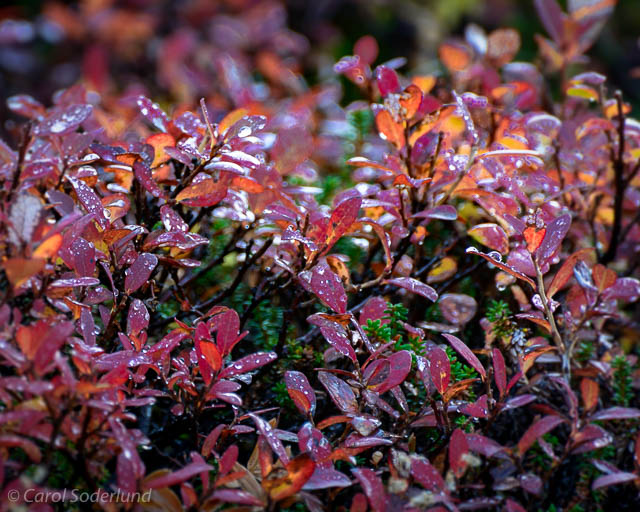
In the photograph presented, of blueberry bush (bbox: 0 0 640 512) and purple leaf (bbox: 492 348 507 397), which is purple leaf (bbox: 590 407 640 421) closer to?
blueberry bush (bbox: 0 0 640 512)

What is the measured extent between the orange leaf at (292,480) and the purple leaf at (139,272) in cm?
36

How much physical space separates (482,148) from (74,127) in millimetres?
740

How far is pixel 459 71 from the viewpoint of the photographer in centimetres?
177

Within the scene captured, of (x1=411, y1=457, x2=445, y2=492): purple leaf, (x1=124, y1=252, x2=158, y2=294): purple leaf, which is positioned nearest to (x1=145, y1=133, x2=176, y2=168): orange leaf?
(x1=124, y1=252, x2=158, y2=294): purple leaf

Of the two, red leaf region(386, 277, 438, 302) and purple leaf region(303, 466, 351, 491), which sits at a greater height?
red leaf region(386, 277, 438, 302)

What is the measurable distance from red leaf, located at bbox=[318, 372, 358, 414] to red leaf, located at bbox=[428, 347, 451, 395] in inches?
5.0

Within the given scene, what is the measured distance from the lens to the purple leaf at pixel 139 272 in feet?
3.14

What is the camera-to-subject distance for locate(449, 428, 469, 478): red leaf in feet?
2.88

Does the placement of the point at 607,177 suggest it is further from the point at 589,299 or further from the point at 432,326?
the point at 432,326

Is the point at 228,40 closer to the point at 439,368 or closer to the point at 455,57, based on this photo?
the point at 455,57

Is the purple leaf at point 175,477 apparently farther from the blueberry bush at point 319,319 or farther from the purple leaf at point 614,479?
the purple leaf at point 614,479

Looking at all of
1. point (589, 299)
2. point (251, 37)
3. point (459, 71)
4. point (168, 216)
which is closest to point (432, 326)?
point (589, 299)

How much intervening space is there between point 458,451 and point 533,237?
35 centimetres

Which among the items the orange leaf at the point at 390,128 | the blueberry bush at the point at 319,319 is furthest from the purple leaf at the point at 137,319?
the orange leaf at the point at 390,128
